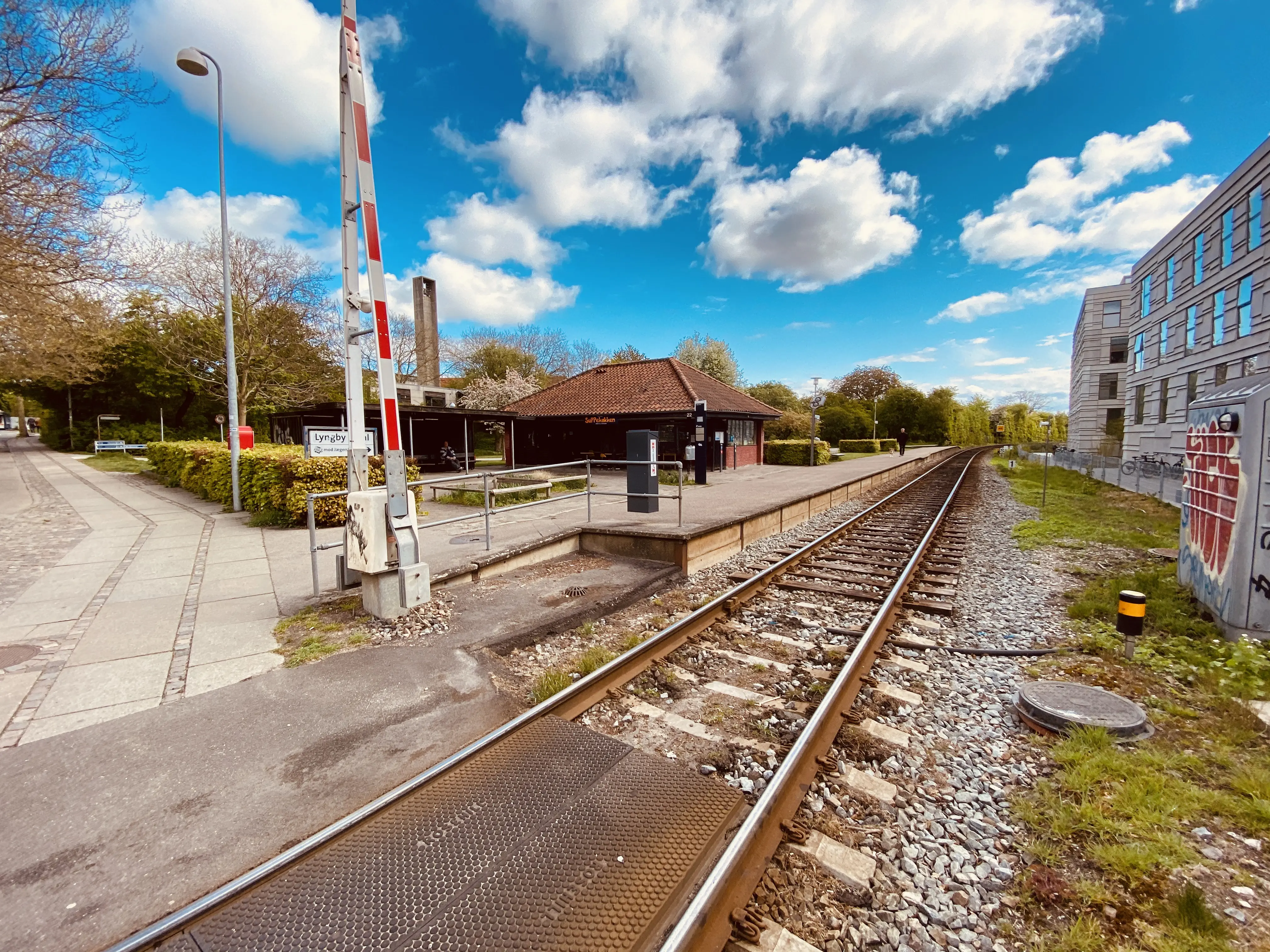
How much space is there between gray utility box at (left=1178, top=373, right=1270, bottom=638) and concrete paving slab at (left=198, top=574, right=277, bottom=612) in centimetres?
868

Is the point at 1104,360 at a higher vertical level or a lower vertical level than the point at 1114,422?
higher

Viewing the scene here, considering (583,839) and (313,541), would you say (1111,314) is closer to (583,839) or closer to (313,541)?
(313,541)

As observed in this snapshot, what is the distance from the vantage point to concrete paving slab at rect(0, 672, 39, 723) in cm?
345

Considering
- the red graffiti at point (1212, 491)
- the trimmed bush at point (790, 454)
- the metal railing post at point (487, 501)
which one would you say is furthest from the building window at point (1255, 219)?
the metal railing post at point (487, 501)

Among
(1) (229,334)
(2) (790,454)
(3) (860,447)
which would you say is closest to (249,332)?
(1) (229,334)

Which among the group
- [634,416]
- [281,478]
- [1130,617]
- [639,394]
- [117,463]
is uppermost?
[639,394]

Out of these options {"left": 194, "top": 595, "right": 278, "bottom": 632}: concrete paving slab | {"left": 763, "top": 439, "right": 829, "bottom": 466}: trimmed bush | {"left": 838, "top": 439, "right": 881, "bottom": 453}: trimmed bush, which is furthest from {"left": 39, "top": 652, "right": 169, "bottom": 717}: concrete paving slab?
{"left": 838, "top": 439, "right": 881, "bottom": 453}: trimmed bush

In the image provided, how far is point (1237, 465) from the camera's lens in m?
4.51

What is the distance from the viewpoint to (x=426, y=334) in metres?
42.2

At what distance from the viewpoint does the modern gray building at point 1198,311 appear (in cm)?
1692

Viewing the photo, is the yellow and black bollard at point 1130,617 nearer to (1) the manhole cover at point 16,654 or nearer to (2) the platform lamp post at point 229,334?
(1) the manhole cover at point 16,654

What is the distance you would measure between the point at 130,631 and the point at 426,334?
135 ft

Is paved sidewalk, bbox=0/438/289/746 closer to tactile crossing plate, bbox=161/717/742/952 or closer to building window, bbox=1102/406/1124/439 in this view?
tactile crossing plate, bbox=161/717/742/952

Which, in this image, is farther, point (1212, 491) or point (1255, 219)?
point (1255, 219)
